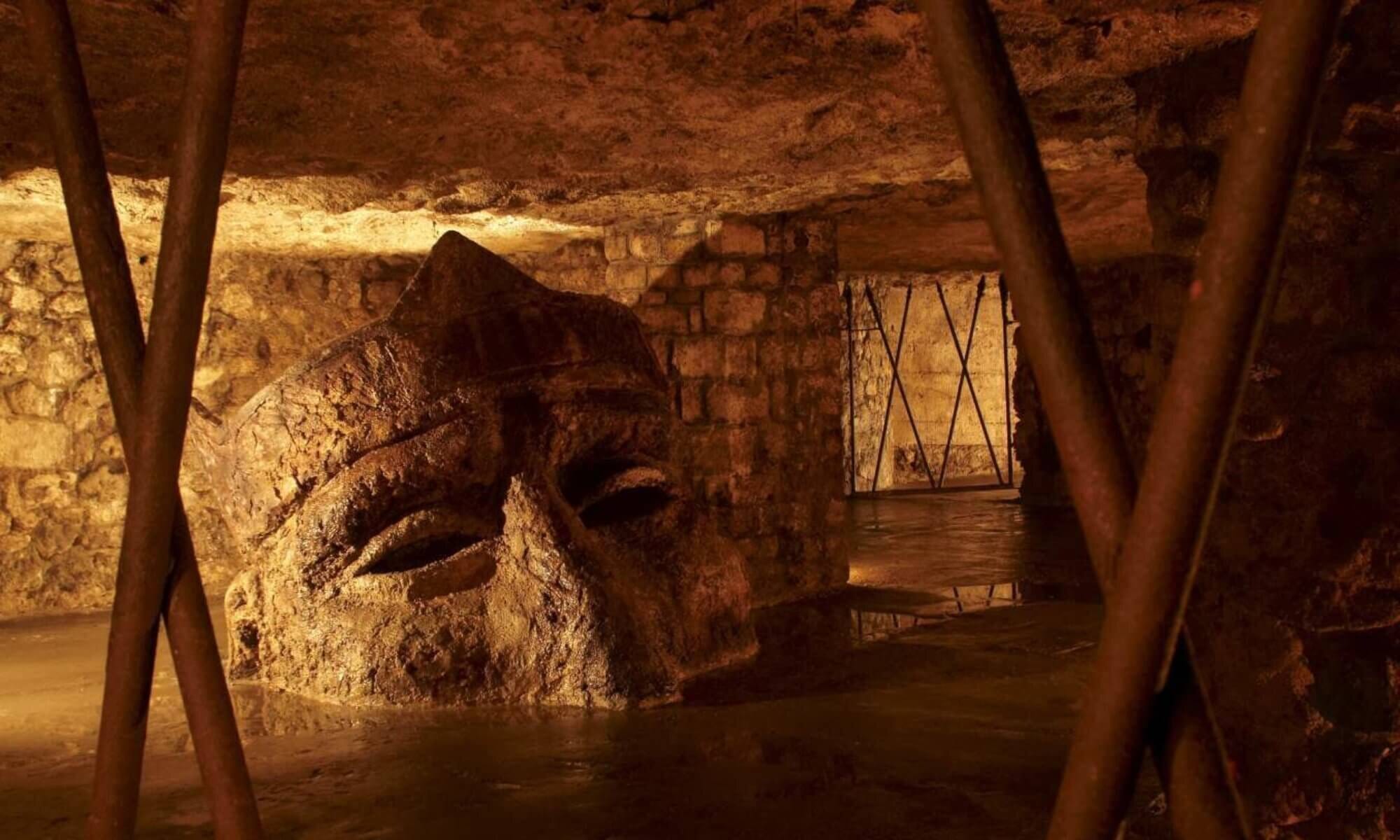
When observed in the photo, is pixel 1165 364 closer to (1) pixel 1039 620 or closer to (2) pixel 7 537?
(1) pixel 1039 620

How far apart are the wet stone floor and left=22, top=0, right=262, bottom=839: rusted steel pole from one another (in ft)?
4.08

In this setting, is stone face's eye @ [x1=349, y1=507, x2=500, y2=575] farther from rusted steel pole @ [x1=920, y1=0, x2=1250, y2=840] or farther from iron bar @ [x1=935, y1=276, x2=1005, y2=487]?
iron bar @ [x1=935, y1=276, x2=1005, y2=487]

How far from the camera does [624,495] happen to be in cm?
379

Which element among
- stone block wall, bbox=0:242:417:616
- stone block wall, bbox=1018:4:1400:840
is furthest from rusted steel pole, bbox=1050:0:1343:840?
stone block wall, bbox=0:242:417:616

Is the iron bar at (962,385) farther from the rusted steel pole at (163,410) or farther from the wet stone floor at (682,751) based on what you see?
the rusted steel pole at (163,410)

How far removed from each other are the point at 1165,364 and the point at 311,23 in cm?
188

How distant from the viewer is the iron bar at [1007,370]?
9758 mm

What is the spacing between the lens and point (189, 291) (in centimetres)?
119

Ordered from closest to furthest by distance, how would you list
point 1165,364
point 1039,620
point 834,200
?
point 1165,364 → point 1039,620 → point 834,200

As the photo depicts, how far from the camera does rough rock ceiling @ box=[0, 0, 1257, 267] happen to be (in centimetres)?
244

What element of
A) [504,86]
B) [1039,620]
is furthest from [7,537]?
[1039,620]

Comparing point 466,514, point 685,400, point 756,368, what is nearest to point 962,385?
point 756,368

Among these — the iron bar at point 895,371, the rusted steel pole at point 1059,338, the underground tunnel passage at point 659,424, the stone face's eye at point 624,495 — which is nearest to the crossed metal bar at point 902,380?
the iron bar at point 895,371

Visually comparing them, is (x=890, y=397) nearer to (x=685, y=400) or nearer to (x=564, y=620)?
(x=685, y=400)
